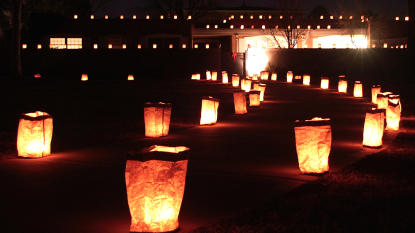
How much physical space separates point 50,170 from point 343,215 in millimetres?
4292

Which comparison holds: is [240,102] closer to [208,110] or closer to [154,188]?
[208,110]

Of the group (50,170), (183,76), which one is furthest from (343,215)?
(183,76)

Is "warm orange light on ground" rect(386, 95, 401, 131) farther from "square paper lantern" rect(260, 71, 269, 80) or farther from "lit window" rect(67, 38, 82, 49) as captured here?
"lit window" rect(67, 38, 82, 49)

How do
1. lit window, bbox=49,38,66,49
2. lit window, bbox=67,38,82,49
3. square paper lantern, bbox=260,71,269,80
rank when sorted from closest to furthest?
square paper lantern, bbox=260,71,269,80 → lit window, bbox=49,38,66,49 → lit window, bbox=67,38,82,49

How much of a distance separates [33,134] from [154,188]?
4143mm

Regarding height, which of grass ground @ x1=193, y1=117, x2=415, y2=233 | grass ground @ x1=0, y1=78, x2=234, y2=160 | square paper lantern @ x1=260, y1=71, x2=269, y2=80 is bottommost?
grass ground @ x1=193, y1=117, x2=415, y2=233

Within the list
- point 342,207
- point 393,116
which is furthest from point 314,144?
point 393,116

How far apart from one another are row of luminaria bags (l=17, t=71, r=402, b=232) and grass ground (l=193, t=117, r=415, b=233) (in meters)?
0.37

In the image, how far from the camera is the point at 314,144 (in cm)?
687

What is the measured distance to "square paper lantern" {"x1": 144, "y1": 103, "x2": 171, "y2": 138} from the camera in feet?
34.2

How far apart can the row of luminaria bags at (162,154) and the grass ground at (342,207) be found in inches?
14.6

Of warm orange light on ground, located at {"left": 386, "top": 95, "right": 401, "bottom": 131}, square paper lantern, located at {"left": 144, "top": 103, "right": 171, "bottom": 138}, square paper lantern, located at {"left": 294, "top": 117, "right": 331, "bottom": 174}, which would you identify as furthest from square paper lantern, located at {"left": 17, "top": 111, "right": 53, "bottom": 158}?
warm orange light on ground, located at {"left": 386, "top": 95, "right": 401, "bottom": 131}

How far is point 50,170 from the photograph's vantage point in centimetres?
727

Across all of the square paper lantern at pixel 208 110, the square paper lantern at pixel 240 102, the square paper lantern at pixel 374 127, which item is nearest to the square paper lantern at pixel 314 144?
the square paper lantern at pixel 374 127
